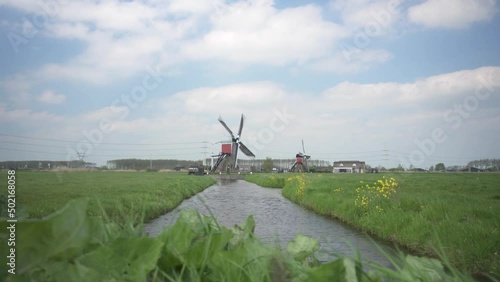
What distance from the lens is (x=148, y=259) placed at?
3.11 ft

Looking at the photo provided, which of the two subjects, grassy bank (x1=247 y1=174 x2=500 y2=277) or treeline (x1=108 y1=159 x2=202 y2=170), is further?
treeline (x1=108 y1=159 x2=202 y2=170)

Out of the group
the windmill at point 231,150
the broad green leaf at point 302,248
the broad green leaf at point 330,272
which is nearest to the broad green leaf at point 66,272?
the broad green leaf at point 330,272

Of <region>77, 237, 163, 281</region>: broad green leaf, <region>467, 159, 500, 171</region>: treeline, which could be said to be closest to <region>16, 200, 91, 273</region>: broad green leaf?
<region>77, 237, 163, 281</region>: broad green leaf

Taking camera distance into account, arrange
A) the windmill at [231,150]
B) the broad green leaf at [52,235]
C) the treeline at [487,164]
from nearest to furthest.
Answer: the broad green leaf at [52,235] < the windmill at [231,150] < the treeline at [487,164]

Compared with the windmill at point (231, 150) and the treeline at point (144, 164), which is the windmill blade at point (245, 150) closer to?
the windmill at point (231, 150)

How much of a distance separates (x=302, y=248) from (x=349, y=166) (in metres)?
136

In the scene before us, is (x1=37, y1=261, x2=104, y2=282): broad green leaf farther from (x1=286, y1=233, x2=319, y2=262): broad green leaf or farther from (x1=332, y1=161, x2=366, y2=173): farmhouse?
(x1=332, y1=161, x2=366, y2=173): farmhouse

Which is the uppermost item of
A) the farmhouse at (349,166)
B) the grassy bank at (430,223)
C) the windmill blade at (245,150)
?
the windmill blade at (245,150)

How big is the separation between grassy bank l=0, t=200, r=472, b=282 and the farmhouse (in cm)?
12524

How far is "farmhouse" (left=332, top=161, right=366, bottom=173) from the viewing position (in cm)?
12525

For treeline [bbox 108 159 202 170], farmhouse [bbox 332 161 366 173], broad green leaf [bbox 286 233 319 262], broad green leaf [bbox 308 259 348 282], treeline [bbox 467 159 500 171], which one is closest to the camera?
broad green leaf [bbox 308 259 348 282]

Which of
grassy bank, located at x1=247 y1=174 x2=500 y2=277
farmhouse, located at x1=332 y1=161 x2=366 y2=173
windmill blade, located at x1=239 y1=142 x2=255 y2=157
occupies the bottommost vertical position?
grassy bank, located at x1=247 y1=174 x2=500 y2=277

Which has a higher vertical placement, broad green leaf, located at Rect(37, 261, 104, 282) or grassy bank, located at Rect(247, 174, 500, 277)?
broad green leaf, located at Rect(37, 261, 104, 282)

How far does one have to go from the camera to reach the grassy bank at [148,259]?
65 centimetres
